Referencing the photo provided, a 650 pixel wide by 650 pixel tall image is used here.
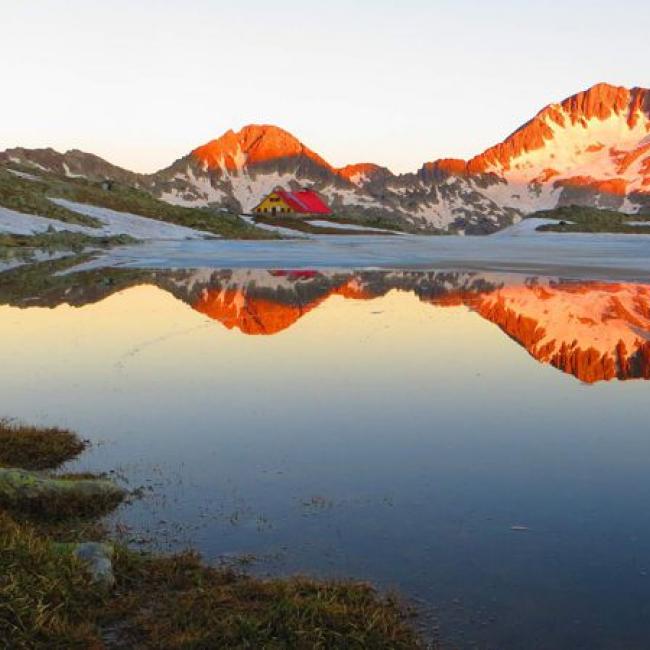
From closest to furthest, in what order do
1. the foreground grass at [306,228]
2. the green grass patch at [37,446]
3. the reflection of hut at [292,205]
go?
the green grass patch at [37,446], the foreground grass at [306,228], the reflection of hut at [292,205]

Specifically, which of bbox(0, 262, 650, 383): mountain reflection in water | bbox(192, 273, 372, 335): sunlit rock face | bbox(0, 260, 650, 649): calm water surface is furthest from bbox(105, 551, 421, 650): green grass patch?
bbox(192, 273, 372, 335): sunlit rock face

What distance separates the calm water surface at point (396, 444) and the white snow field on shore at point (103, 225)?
4986 cm

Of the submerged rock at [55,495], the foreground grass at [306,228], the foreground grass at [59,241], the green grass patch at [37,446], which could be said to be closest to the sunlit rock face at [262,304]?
the green grass patch at [37,446]

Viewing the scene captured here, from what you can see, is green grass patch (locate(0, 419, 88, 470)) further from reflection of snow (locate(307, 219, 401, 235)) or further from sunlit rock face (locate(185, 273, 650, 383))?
reflection of snow (locate(307, 219, 401, 235))

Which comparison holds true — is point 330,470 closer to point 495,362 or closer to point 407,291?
point 495,362

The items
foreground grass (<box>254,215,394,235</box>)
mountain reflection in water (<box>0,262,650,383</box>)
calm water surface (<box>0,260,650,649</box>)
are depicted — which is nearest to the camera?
calm water surface (<box>0,260,650,649</box>)

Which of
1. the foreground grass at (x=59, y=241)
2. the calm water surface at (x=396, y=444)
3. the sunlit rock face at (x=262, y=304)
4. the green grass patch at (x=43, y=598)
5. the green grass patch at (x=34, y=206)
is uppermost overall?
the green grass patch at (x=34, y=206)

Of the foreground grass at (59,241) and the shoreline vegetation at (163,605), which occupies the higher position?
the foreground grass at (59,241)

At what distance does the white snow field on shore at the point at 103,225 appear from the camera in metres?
68.2

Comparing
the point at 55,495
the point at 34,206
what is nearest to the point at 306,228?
the point at 34,206

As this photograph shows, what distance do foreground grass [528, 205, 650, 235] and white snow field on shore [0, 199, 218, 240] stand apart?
7837cm

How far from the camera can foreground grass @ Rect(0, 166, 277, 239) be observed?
281 ft

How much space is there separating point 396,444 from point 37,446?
519cm

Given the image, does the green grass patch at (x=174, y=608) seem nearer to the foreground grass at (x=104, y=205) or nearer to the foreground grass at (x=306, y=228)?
the foreground grass at (x=104, y=205)
